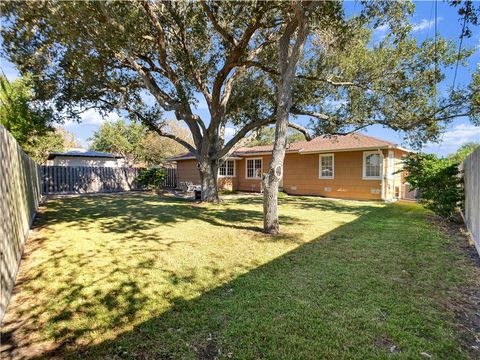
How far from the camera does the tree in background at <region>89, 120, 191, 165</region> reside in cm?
3142

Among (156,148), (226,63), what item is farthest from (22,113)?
(156,148)

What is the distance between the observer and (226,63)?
993 centimetres

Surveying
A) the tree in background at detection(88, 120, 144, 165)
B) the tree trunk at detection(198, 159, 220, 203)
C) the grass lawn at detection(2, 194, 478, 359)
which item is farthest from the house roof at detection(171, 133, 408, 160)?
the tree in background at detection(88, 120, 144, 165)

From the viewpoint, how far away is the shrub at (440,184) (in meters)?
7.90

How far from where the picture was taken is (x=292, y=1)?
6.16 meters

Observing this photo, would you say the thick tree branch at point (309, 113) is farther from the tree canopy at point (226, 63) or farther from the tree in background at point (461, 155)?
the tree in background at point (461, 155)

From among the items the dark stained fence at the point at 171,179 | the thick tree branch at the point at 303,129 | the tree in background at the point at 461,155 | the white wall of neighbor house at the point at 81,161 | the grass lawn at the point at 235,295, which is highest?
the thick tree branch at the point at 303,129

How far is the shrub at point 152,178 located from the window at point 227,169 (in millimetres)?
4081

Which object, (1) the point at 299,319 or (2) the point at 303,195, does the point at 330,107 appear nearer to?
(2) the point at 303,195

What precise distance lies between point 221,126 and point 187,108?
214 centimetres

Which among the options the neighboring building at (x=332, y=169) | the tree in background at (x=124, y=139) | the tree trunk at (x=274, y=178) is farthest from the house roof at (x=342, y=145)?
the tree in background at (x=124, y=139)

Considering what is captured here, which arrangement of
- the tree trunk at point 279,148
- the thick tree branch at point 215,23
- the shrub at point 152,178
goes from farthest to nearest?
the shrub at point 152,178
the thick tree branch at point 215,23
the tree trunk at point 279,148

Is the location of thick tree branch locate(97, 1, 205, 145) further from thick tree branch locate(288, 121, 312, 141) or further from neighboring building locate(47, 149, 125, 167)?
neighboring building locate(47, 149, 125, 167)

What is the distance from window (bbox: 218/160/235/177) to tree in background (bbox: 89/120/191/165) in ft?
41.9
